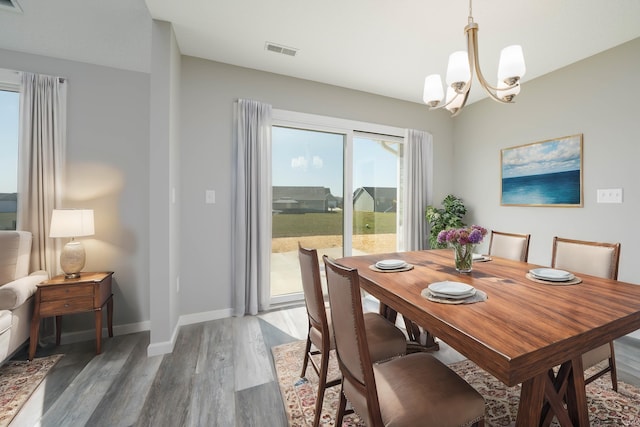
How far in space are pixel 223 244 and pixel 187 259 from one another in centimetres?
38

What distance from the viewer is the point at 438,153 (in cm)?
414

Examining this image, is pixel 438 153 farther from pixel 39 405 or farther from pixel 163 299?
pixel 39 405

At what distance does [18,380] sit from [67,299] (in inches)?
21.3

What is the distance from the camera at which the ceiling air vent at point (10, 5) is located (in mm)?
1826

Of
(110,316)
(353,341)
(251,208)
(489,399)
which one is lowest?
(489,399)

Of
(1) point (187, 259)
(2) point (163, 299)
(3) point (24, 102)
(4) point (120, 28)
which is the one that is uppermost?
(4) point (120, 28)

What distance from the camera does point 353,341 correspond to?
0.99 metres

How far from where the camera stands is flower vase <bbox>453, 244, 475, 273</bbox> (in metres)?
1.64

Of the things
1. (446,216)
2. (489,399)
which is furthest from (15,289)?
(446,216)

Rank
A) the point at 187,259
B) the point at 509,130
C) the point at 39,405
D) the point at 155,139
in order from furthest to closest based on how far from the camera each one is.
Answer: the point at 509,130 → the point at 187,259 → the point at 155,139 → the point at 39,405

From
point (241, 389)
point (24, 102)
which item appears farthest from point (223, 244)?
point (24, 102)

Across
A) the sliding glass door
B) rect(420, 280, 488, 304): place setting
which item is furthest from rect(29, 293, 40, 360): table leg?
rect(420, 280, 488, 304): place setting

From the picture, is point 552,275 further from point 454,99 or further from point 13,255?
point 13,255

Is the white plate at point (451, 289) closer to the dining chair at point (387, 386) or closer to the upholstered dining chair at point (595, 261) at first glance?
the dining chair at point (387, 386)
